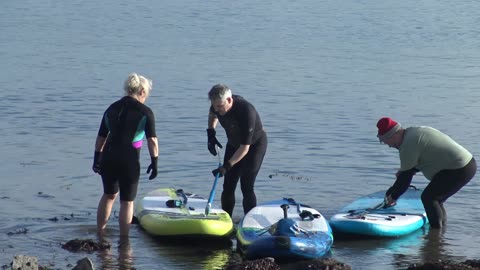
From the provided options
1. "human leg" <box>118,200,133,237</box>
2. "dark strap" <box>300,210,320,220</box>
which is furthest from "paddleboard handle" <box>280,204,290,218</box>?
"human leg" <box>118,200,133,237</box>

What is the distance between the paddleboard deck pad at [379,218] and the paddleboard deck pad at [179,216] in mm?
1264

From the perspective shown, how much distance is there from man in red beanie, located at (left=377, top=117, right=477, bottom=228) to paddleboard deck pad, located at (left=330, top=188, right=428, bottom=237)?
0.22 m

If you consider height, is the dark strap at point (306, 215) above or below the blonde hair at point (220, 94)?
below

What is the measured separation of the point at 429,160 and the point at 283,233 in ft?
6.42

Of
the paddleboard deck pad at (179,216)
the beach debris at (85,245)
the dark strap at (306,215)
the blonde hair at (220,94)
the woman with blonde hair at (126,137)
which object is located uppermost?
the blonde hair at (220,94)

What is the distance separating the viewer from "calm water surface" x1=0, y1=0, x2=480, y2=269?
11.5 meters

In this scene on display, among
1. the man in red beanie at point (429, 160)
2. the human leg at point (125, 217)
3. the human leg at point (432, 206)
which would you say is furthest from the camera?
the human leg at point (432, 206)

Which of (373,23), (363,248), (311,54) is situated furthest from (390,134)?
(373,23)

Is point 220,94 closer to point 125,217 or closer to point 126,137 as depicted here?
point 126,137

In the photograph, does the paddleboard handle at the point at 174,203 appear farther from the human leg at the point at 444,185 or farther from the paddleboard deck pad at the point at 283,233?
the human leg at the point at 444,185

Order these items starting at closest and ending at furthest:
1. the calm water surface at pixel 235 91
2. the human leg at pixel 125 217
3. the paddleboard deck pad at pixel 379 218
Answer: the human leg at pixel 125 217 < the paddleboard deck pad at pixel 379 218 < the calm water surface at pixel 235 91

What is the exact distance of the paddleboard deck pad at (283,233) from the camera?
999 centimetres

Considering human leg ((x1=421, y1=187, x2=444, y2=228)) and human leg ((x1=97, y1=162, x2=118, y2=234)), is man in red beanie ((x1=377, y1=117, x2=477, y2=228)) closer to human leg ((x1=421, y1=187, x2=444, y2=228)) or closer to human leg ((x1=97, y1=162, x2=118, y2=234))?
human leg ((x1=421, y1=187, x2=444, y2=228))

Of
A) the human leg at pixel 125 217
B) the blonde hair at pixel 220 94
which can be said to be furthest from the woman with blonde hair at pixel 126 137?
the blonde hair at pixel 220 94
